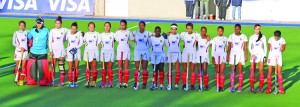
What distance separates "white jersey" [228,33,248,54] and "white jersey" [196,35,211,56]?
0.58m

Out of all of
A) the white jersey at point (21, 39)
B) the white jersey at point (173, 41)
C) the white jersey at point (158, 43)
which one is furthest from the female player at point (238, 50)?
the white jersey at point (21, 39)

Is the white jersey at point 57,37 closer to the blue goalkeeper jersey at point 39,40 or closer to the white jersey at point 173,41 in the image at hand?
the blue goalkeeper jersey at point 39,40

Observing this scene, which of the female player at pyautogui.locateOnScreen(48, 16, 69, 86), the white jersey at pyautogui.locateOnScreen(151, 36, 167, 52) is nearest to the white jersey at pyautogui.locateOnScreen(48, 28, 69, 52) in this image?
the female player at pyautogui.locateOnScreen(48, 16, 69, 86)

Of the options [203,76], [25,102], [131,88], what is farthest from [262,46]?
[25,102]

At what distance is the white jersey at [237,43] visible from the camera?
16.8 m

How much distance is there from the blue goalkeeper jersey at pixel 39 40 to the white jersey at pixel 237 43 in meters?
4.51

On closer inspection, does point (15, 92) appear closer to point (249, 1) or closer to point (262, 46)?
point (262, 46)

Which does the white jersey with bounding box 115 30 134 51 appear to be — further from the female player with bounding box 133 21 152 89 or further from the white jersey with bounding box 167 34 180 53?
the white jersey with bounding box 167 34 180 53

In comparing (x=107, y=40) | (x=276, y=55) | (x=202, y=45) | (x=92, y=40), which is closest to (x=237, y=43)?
(x=202, y=45)

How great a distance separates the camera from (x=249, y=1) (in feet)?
125

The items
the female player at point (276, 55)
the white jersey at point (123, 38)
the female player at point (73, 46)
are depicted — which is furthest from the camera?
the white jersey at point (123, 38)

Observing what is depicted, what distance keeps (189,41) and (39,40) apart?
3669 millimetres

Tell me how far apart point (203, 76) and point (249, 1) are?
21616mm

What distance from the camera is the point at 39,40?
17219 millimetres
